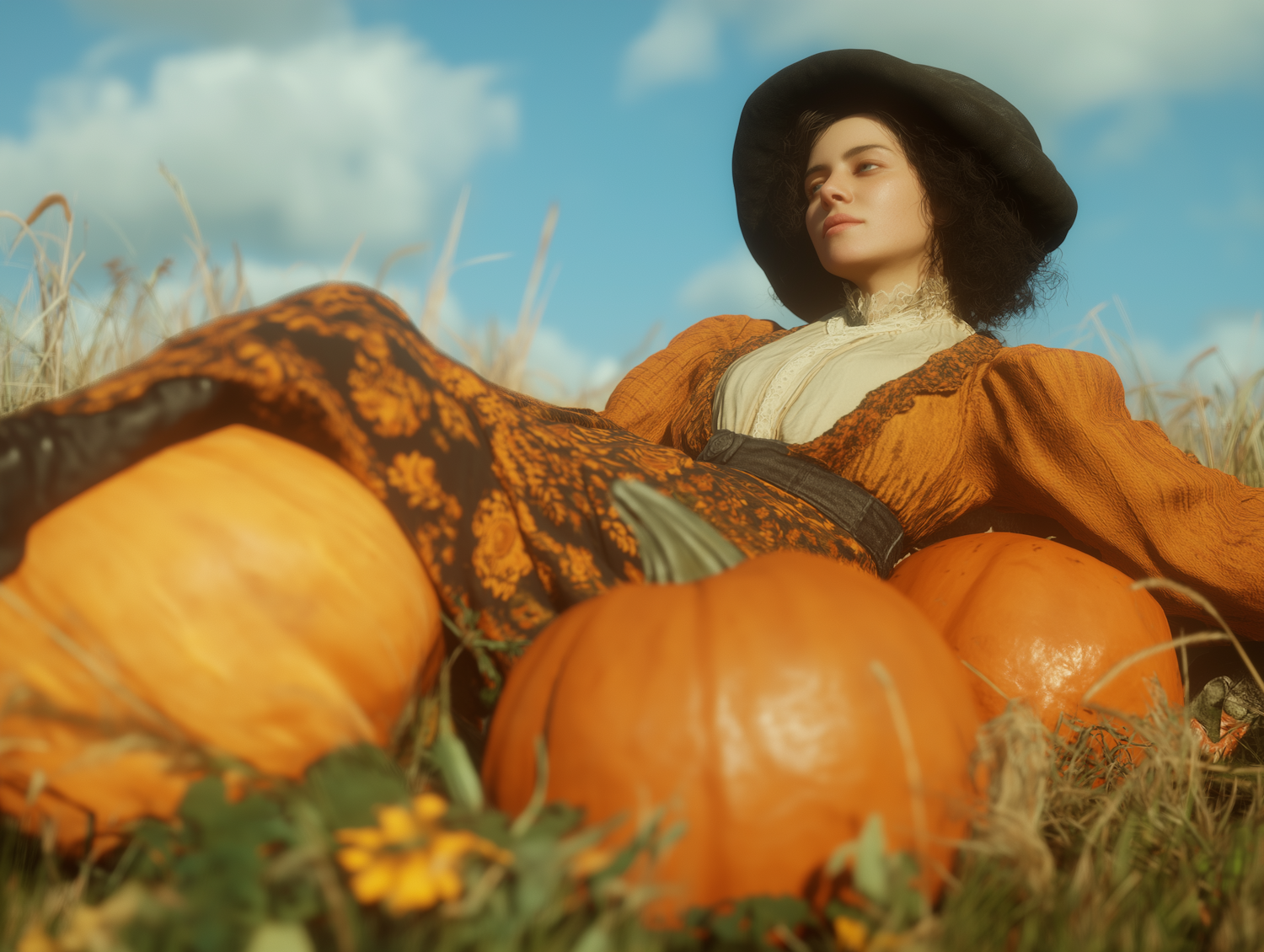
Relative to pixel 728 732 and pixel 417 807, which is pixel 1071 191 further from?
pixel 417 807

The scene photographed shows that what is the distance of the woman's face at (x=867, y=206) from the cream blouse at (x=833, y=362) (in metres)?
0.12

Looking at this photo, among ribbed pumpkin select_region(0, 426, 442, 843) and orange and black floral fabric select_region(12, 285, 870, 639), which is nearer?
ribbed pumpkin select_region(0, 426, 442, 843)

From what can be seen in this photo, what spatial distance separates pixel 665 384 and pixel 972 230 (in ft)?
3.87

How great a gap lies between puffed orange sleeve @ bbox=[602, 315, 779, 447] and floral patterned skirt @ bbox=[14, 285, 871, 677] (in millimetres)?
1260

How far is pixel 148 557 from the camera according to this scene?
117 centimetres

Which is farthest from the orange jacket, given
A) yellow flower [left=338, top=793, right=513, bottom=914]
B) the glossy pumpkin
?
yellow flower [left=338, top=793, right=513, bottom=914]

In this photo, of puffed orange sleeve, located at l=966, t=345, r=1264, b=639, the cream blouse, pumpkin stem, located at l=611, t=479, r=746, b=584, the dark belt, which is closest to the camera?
pumpkin stem, located at l=611, t=479, r=746, b=584

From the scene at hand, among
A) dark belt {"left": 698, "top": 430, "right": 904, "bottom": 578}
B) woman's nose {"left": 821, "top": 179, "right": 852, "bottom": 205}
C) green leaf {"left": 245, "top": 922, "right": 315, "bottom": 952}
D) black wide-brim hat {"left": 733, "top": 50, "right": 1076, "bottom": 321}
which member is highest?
black wide-brim hat {"left": 733, "top": 50, "right": 1076, "bottom": 321}

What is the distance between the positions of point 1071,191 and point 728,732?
8.68ft

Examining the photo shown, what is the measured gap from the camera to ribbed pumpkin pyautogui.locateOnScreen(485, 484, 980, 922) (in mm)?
1059

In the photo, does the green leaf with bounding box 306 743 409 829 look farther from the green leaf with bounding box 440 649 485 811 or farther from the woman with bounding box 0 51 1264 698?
the woman with bounding box 0 51 1264 698

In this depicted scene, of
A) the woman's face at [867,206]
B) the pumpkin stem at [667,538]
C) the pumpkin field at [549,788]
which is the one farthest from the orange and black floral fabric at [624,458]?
the woman's face at [867,206]

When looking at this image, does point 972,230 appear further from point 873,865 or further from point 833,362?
point 873,865

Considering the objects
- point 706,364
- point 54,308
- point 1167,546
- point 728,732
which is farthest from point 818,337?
Answer: point 54,308
